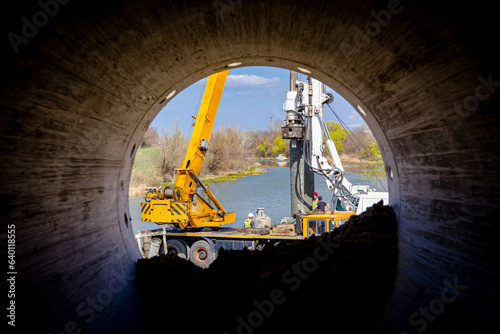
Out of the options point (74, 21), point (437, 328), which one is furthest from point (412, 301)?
point (74, 21)

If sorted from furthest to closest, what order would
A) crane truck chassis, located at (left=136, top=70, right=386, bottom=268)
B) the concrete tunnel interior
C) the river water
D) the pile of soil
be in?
the river water, crane truck chassis, located at (left=136, top=70, right=386, bottom=268), the pile of soil, the concrete tunnel interior

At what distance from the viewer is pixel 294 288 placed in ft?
6.89

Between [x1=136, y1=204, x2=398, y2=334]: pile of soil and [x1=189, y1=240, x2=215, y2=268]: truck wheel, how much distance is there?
5612 mm

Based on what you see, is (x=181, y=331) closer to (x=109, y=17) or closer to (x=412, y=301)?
(x=412, y=301)

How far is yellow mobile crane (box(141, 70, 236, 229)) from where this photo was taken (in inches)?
289

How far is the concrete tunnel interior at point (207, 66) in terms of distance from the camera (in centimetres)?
142

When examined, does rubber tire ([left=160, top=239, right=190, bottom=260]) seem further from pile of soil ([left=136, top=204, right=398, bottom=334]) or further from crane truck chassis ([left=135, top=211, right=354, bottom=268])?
pile of soil ([left=136, top=204, right=398, bottom=334])

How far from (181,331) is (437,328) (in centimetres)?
152

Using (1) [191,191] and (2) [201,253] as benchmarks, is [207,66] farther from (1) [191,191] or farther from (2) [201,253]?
(2) [201,253]

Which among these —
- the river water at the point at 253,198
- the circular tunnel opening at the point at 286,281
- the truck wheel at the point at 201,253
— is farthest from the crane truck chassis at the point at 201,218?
the river water at the point at 253,198

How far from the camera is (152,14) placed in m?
1.58

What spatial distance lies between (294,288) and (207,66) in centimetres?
172

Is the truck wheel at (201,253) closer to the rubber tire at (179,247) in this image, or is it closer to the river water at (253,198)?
the rubber tire at (179,247)

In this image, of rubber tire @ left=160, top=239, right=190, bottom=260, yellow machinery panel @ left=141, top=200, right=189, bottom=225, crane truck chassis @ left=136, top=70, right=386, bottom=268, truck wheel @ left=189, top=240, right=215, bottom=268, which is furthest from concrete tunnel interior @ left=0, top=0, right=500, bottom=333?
rubber tire @ left=160, top=239, right=190, bottom=260
